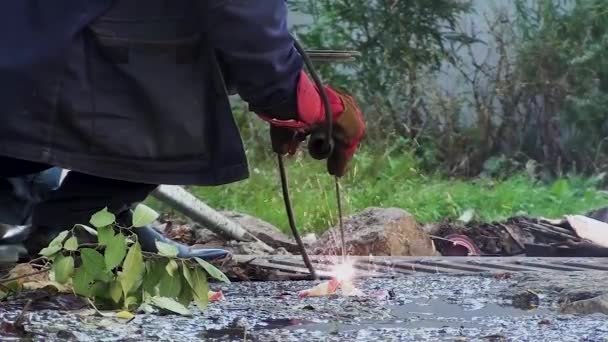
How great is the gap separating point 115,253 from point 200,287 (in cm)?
20

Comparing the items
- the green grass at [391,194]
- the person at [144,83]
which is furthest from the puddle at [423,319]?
the green grass at [391,194]

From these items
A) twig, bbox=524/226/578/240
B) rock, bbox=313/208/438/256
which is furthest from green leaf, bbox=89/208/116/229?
twig, bbox=524/226/578/240

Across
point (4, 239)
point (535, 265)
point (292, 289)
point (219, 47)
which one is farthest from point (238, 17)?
point (535, 265)

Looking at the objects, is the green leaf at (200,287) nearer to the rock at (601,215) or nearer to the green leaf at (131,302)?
the green leaf at (131,302)

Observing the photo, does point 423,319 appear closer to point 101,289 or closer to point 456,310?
point 456,310

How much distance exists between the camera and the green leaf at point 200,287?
263 centimetres

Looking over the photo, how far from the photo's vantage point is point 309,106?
2867 millimetres

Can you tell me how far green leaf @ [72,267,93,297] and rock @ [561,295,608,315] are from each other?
3.38 ft

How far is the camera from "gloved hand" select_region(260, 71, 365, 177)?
9.40 ft

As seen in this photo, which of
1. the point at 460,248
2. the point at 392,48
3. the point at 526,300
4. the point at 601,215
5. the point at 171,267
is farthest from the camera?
the point at 392,48

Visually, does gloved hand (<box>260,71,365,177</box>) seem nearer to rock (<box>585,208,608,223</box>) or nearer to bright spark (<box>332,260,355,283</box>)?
bright spark (<box>332,260,355,283</box>)

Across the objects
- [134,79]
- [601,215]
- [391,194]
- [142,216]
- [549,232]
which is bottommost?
[142,216]

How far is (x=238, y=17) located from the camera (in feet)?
8.82

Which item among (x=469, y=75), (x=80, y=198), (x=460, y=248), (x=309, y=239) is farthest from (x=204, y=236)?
(x=469, y=75)
